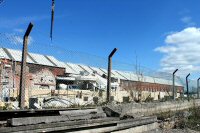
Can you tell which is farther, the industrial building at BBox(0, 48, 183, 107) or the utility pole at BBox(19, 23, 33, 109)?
the industrial building at BBox(0, 48, 183, 107)

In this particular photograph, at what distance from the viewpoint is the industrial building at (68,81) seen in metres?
14.4

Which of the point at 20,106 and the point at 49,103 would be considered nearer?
the point at 20,106

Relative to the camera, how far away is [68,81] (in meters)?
42.7

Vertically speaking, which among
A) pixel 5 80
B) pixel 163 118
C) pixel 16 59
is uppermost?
pixel 16 59

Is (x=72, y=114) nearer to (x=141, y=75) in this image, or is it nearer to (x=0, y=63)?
(x=0, y=63)

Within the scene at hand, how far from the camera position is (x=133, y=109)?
12.6 metres

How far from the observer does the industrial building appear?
14.4m

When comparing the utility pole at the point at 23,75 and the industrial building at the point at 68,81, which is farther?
the industrial building at the point at 68,81

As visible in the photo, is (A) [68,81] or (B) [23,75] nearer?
(B) [23,75]

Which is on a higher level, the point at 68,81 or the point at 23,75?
the point at 68,81

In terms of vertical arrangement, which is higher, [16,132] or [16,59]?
[16,59]

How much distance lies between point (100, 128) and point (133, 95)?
26.8 feet

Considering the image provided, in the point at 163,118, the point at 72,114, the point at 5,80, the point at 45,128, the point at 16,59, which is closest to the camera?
the point at 45,128

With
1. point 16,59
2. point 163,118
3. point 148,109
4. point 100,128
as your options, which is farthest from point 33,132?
point 16,59
